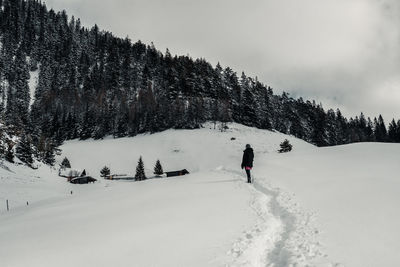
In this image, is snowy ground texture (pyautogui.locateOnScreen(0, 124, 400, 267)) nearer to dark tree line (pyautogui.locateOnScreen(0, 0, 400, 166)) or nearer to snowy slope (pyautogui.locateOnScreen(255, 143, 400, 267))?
snowy slope (pyautogui.locateOnScreen(255, 143, 400, 267))

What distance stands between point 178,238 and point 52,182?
39545mm

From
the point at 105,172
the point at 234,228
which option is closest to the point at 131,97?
the point at 105,172

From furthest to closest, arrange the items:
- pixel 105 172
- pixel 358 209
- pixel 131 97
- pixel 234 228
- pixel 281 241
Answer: pixel 131 97 < pixel 105 172 < pixel 358 209 < pixel 234 228 < pixel 281 241

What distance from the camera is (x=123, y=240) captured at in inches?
267

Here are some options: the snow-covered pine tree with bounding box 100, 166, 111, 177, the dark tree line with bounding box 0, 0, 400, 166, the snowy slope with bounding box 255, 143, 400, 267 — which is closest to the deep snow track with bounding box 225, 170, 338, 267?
the snowy slope with bounding box 255, 143, 400, 267

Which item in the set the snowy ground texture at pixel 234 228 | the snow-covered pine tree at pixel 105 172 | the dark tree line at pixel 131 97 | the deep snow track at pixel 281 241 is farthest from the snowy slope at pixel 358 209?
the dark tree line at pixel 131 97

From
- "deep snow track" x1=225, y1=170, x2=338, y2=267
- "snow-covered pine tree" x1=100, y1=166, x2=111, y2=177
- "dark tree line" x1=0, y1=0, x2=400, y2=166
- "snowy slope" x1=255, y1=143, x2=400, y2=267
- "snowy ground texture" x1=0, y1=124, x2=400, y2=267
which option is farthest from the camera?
"dark tree line" x1=0, y1=0, x2=400, y2=166

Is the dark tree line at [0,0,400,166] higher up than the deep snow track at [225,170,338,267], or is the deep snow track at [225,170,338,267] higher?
the dark tree line at [0,0,400,166]

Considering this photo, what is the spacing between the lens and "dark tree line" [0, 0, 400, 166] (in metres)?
108

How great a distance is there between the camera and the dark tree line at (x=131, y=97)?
107750mm

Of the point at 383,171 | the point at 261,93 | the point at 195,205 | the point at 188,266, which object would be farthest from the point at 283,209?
the point at 261,93

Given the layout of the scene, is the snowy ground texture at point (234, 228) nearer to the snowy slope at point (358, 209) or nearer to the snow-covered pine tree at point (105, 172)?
the snowy slope at point (358, 209)

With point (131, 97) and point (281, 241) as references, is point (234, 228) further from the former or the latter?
point (131, 97)

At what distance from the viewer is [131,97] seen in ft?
419
